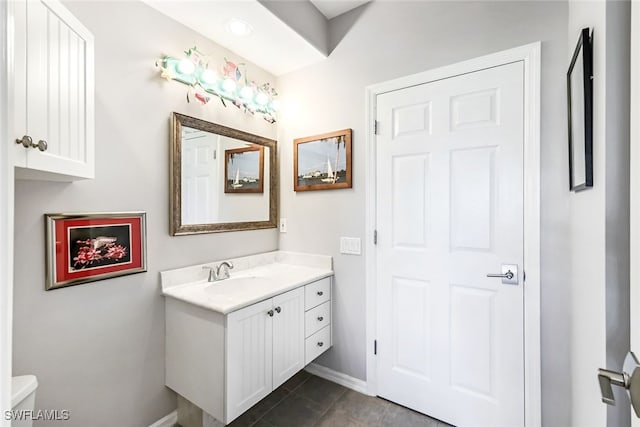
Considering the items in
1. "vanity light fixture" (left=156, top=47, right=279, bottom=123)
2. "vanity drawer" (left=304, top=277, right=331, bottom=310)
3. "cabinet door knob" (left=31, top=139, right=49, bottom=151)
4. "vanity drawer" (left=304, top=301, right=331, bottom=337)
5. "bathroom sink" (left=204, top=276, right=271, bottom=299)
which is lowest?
"vanity drawer" (left=304, top=301, right=331, bottom=337)

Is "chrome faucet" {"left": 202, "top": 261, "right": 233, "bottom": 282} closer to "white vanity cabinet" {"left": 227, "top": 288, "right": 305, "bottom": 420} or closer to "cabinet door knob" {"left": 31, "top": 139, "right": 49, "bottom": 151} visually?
"white vanity cabinet" {"left": 227, "top": 288, "right": 305, "bottom": 420}

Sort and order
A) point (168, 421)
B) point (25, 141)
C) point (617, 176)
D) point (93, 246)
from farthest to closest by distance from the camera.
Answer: point (168, 421), point (93, 246), point (25, 141), point (617, 176)

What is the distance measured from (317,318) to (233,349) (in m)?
0.72

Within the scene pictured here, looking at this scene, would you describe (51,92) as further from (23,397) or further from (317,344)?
(317,344)

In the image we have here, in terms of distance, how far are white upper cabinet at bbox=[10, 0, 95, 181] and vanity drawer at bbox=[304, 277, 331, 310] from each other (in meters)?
1.35

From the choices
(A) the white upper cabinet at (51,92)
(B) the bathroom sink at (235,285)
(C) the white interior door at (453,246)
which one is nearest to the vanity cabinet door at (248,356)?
(B) the bathroom sink at (235,285)

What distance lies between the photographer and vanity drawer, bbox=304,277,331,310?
1897 millimetres

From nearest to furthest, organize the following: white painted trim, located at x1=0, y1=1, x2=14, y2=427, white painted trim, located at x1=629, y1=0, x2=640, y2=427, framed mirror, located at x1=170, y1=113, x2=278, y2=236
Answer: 1. white painted trim, located at x1=0, y1=1, x2=14, y2=427
2. white painted trim, located at x1=629, y1=0, x2=640, y2=427
3. framed mirror, located at x1=170, y1=113, x2=278, y2=236

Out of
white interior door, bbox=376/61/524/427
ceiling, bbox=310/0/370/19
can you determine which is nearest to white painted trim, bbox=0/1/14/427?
white interior door, bbox=376/61/524/427

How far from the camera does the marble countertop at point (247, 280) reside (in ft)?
4.88

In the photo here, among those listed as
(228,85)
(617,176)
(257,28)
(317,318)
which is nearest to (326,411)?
(317,318)

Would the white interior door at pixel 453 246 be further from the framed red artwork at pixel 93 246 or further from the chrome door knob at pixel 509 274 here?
the framed red artwork at pixel 93 246

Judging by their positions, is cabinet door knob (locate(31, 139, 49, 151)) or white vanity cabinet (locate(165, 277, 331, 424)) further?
white vanity cabinet (locate(165, 277, 331, 424))

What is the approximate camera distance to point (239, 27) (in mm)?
1790
